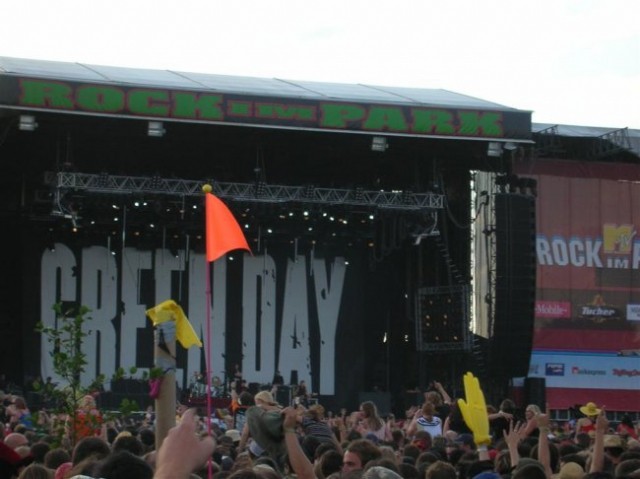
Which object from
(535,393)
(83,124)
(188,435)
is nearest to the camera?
(188,435)

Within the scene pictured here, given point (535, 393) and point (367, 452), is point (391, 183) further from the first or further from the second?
point (367, 452)

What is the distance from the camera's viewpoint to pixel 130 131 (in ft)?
70.9

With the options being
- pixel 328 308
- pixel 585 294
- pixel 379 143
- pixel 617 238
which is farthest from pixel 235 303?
pixel 617 238

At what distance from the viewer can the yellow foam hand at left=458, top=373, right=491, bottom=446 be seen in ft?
21.0

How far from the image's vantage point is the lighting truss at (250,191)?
21625mm

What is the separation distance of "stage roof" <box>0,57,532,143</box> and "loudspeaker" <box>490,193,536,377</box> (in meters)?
1.20

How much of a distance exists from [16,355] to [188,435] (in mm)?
22432

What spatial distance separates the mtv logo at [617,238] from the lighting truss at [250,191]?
12.4 feet

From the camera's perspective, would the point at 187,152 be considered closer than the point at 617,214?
Yes

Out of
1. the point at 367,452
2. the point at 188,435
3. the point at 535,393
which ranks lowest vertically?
the point at 535,393

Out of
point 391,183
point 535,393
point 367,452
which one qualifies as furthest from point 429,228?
point 367,452

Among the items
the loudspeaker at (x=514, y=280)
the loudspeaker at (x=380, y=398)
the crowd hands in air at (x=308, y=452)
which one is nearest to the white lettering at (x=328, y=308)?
the loudspeaker at (x=380, y=398)

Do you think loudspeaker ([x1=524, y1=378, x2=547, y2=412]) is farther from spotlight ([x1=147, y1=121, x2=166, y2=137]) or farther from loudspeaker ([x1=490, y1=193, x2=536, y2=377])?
spotlight ([x1=147, y1=121, x2=166, y2=137])

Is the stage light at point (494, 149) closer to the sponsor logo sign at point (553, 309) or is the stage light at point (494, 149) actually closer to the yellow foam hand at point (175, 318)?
the sponsor logo sign at point (553, 309)
